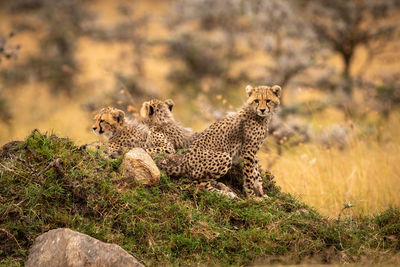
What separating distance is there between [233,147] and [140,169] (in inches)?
46.7

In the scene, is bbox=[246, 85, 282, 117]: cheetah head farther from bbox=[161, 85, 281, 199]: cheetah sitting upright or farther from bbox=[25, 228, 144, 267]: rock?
bbox=[25, 228, 144, 267]: rock

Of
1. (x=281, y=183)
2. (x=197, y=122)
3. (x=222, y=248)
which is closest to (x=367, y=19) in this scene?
(x=197, y=122)

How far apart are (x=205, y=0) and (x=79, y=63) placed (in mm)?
4784

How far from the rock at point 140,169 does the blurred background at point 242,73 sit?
230 centimetres

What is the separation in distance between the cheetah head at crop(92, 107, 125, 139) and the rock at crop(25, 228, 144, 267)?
6.82ft

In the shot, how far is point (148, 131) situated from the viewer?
240 inches

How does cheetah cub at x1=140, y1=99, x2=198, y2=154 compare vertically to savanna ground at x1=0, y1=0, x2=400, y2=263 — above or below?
below

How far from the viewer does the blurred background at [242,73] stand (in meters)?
7.29

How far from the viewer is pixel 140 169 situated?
470 centimetres

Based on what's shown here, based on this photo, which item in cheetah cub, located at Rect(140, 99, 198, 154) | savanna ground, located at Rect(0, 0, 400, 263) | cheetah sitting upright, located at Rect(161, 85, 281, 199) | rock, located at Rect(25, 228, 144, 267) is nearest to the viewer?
rock, located at Rect(25, 228, 144, 267)

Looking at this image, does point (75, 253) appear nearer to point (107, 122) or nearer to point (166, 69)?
point (107, 122)

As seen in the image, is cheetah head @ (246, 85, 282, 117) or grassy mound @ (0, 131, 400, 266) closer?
grassy mound @ (0, 131, 400, 266)

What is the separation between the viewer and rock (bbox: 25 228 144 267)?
3.71 metres

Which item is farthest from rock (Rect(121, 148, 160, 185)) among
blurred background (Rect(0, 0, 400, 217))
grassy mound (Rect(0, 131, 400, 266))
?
blurred background (Rect(0, 0, 400, 217))
